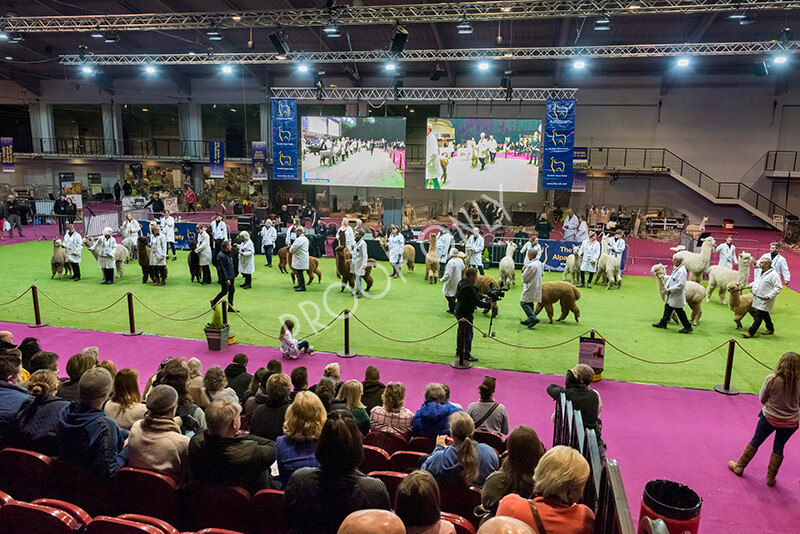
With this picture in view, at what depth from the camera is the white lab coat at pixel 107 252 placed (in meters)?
14.6

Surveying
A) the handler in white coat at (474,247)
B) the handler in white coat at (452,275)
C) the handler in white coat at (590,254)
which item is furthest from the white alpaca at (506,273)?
the handler in white coat at (452,275)

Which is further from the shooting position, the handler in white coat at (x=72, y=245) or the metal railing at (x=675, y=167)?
the metal railing at (x=675, y=167)

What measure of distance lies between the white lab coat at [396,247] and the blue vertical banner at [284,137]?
26.7 ft

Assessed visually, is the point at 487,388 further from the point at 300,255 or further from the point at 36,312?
the point at 36,312

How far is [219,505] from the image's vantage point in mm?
3600

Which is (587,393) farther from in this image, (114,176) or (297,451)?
(114,176)

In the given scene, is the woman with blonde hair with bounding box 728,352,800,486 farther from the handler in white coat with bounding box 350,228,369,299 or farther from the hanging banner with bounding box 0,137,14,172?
the hanging banner with bounding box 0,137,14,172

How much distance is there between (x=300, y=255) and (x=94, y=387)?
1028cm

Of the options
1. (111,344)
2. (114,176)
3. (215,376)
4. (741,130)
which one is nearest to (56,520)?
(215,376)

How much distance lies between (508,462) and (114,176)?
39.8 meters

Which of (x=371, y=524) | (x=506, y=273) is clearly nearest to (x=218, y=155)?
(x=506, y=273)

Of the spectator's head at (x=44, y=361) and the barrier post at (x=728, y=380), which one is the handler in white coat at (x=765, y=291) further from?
the spectator's head at (x=44, y=361)

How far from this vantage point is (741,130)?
90.4 ft

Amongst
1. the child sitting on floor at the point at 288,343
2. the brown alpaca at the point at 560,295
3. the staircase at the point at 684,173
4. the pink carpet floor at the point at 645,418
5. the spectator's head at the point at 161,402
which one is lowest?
the pink carpet floor at the point at 645,418
